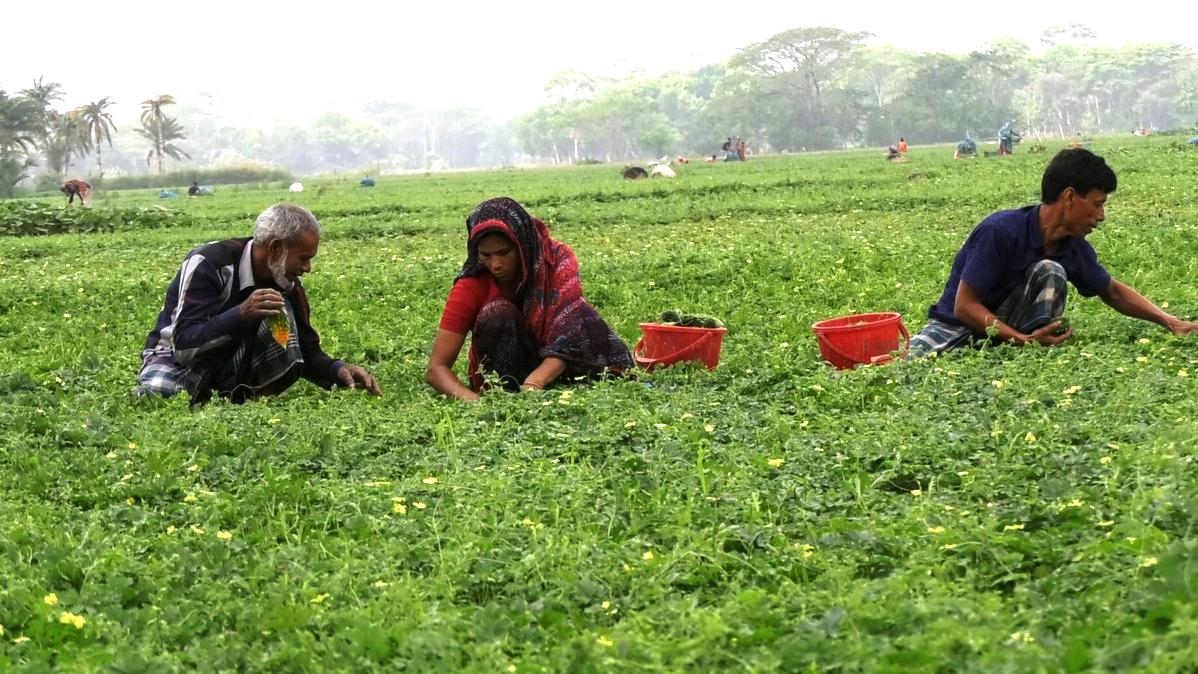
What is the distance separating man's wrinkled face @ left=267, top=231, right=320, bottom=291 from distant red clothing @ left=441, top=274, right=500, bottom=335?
64 cm

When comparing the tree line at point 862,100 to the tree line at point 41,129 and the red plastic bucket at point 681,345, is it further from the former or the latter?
the red plastic bucket at point 681,345

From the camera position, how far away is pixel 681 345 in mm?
6680

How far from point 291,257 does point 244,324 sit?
1.17 ft

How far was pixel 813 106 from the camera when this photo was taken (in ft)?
258

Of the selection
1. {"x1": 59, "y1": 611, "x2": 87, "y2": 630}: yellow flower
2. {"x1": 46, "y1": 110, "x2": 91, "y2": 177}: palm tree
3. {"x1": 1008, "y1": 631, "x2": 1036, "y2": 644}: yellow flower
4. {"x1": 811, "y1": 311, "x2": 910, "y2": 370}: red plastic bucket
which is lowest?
{"x1": 59, "y1": 611, "x2": 87, "y2": 630}: yellow flower

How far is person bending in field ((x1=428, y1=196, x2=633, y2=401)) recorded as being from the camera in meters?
6.20

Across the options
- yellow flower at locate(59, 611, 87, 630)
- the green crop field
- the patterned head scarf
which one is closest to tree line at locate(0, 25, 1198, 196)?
the patterned head scarf

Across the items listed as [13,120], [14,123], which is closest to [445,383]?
[13,120]

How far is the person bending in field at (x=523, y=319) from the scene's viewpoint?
6195 millimetres

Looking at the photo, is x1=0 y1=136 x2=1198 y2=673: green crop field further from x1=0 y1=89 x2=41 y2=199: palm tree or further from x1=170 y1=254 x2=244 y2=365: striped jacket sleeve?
x1=0 y1=89 x2=41 y2=199: palm tree

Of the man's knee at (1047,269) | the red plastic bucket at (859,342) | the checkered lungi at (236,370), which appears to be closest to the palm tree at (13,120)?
the checkered lungi at (236,370)

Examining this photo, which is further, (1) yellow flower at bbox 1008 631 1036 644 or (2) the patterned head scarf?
(2) the patterned head scarf

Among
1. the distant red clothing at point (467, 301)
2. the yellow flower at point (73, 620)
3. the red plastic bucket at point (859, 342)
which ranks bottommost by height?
the yellow flower at point (73, 620)

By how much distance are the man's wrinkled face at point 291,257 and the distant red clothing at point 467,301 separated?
2.11 ft
